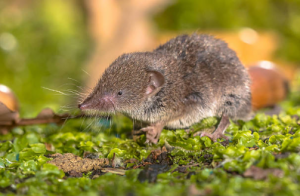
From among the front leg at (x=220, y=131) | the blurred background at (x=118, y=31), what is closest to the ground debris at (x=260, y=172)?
the front leg at (x=220, y=131)

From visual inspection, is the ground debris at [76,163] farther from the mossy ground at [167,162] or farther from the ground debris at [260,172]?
the ground debris at [260,172]

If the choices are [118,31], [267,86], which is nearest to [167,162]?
[267,86]

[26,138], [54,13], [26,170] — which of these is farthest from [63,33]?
[26,170]

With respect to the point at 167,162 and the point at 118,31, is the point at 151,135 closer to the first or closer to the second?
the point at 167,162

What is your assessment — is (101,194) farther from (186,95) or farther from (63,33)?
(63,33)

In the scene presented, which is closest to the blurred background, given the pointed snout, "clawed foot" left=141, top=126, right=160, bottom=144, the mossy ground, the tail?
the tail

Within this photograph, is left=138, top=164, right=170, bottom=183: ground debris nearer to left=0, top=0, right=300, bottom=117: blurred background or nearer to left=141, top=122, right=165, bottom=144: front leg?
left=141, top=122, right=165, bottom=144: front leg
